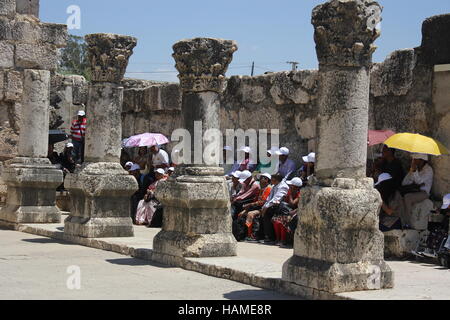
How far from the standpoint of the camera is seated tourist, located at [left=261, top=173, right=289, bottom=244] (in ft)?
38.3

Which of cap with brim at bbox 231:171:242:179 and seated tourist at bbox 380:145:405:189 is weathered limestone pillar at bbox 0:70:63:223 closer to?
cap with brim at bbox 231:171:242:179

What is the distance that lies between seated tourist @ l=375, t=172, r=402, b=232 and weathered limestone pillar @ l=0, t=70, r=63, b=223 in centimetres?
615

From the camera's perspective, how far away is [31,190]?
13516 mm

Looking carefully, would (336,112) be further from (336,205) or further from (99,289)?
(99,289)

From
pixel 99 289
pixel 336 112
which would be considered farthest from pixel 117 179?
pixel 336 112

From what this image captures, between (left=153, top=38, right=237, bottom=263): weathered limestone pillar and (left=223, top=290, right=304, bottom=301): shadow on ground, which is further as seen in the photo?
(left=153, top=38, right=237, bottom=263): weathered limestone pillar

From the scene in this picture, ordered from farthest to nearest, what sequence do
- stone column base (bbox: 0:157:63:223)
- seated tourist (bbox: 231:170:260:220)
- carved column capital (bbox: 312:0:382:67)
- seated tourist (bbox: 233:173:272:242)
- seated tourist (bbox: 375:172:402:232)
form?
1. stone column base (bbox: 0:157:63:223)
2. seated tourist (bbox: 231:170:260:220)
3. seated tourist (bbox: 233:173:272:242)
4. seated tourist (bbox: 375:172:402:232)
5. carved column capital (bbox: 312:0:382:67)

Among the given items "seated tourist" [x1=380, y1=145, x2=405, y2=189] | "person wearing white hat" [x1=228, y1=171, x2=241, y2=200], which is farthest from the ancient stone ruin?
"seated tourist" [x1=380, y1=145, x2=405, y2=189]

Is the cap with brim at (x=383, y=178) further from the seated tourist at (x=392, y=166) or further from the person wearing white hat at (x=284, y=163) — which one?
the person wearing white hat at (x=284, y=163)

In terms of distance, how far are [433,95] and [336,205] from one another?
4257 millimetres

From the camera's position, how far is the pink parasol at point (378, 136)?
1068 cm

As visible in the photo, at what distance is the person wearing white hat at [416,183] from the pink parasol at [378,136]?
1.55 ft

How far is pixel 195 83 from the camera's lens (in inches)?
385

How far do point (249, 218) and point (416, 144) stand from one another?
327 centimetres
